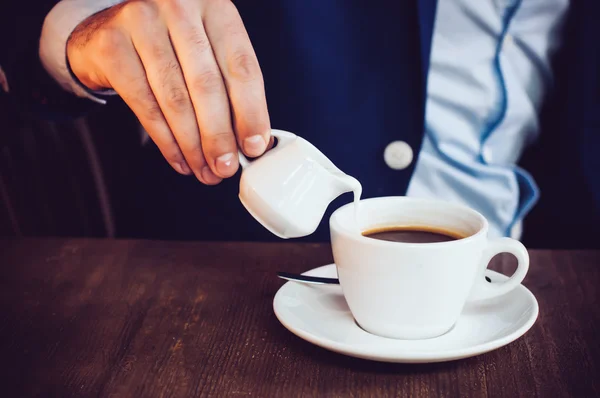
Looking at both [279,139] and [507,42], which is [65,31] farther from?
[507,42]

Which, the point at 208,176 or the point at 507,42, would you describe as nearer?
the point at 208,176

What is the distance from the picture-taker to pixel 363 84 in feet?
3.73

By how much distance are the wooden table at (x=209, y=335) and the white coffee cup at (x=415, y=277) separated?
5 cm

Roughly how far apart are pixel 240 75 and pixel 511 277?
36 centimetres

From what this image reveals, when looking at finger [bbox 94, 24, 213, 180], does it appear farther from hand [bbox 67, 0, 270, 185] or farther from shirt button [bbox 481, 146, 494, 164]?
shirt button [bbox 481, 146, 494, 164]

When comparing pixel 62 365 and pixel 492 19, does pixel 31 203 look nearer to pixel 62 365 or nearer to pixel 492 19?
pixel 62 365

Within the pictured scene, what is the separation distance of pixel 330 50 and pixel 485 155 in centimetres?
38

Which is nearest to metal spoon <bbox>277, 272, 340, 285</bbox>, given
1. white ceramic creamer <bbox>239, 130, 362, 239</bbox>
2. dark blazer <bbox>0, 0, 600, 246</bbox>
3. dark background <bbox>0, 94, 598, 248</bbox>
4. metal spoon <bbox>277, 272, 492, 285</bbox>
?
metal spoon <bbox>277, 272, 492, 285</bbox>

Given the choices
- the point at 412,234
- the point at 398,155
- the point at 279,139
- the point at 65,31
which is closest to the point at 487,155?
the point at 398,155

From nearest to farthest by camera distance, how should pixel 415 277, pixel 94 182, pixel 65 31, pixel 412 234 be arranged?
pixel 415 277, pixel 412 234, pixel 65 31, pixel 94 182

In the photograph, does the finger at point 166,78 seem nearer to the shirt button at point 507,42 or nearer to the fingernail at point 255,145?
the fingernail at point 255,145

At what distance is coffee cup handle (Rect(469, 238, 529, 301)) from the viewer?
1.96 ft

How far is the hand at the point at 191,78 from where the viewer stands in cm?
63

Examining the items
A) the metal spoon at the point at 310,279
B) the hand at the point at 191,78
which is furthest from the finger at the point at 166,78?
the metal spoon at the point at 310,279
